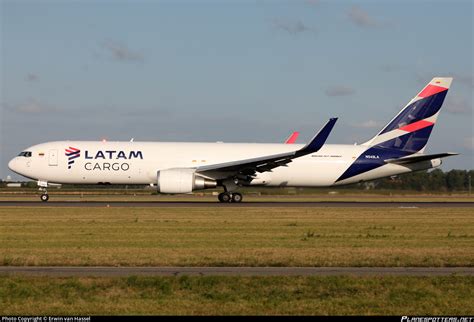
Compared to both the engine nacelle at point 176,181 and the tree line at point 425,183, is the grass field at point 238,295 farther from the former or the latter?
the tree line at point 425,183

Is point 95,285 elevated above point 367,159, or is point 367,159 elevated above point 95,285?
point 367,159

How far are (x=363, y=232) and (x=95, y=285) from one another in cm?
1446

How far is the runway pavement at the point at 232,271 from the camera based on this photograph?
15.6 meters

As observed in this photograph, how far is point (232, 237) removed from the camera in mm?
23984

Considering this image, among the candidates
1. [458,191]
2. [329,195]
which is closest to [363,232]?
[329,195]

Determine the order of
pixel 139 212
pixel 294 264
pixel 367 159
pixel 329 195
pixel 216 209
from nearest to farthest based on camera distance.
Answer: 1. pixel 294 264
2. pixel 139 212
3. pixel 216 209
4. pixel 367 159
5. pixel 329 195

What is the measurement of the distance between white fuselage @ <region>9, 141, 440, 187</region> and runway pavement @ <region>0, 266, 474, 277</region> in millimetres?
29617

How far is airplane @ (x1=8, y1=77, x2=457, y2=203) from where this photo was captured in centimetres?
4538

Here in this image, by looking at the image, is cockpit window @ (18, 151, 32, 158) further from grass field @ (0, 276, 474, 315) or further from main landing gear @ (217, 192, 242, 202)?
grass field @ (0, 276, 474, 315)

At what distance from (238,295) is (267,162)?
3242 cm

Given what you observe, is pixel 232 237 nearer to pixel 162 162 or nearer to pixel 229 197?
pixel 229 197

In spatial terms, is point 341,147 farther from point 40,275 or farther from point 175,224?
point 40,275

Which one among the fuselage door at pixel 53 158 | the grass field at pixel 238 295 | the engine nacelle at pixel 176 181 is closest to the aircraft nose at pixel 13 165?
the fuselage door at pixel 53 158

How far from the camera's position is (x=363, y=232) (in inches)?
1035
